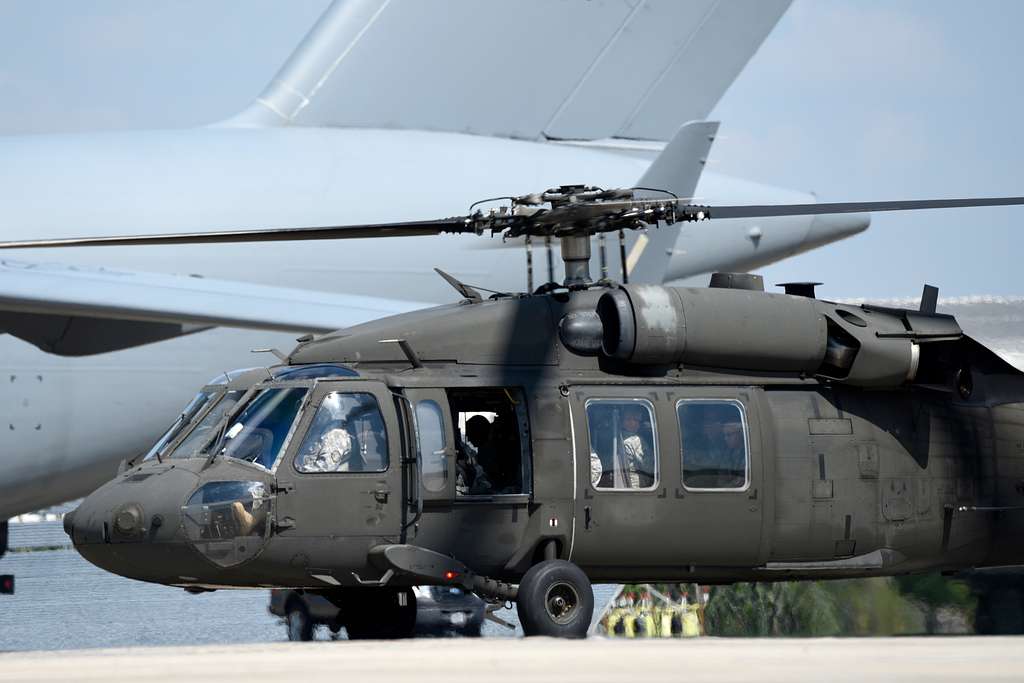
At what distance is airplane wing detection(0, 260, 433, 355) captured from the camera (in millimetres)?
13539

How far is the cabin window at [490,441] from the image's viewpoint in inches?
385

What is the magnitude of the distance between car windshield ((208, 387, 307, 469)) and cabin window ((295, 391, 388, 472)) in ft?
0.50

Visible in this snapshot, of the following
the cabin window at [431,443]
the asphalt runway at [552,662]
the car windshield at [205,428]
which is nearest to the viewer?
the asphalt runway at [552,662]

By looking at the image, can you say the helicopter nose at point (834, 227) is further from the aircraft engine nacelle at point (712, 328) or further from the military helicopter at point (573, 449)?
the aircraft engine nacelle at point (712, 328)

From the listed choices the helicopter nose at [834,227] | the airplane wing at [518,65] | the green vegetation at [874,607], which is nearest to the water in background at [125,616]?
the green vegetation at [874,607]

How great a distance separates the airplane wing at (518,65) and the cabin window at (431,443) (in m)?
8.82

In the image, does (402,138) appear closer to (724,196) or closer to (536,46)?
(536,46)

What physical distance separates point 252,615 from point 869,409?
37.8ft

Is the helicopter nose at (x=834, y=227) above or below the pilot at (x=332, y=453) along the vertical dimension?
above

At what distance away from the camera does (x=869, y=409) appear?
10.4 metres

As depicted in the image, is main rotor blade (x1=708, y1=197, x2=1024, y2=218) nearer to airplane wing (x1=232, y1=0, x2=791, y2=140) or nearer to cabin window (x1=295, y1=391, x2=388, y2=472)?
cabin window (x1=295, y1=391, x2=388, y2=472)

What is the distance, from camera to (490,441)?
1004 centimetres

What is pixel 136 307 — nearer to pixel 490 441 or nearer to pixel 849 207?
pixel 490 441

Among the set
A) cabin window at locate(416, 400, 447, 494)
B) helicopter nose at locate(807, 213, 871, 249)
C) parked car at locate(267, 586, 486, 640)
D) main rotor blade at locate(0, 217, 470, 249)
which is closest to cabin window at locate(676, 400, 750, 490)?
cabin window at locate(416, 400, 447, 494)
